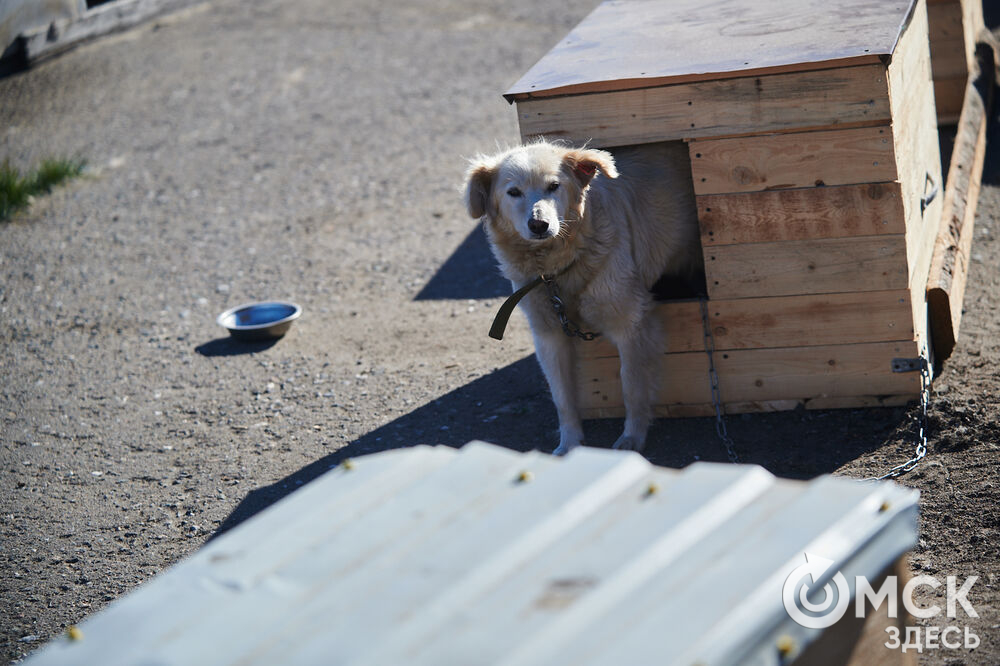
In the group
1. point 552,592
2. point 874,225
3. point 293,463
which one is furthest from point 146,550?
point 874,225

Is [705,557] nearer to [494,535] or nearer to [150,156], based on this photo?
[494,535]

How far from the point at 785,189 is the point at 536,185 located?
113cm

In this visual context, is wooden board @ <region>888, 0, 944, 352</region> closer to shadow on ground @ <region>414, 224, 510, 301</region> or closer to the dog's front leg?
the dog's front leg

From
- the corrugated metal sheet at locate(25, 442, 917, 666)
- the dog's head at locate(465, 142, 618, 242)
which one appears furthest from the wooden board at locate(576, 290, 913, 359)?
the corrugated metal sheet at locate(25, 442, 917, 666)

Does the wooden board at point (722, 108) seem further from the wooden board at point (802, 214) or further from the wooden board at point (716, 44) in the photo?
the wooden board at point (802, 214)

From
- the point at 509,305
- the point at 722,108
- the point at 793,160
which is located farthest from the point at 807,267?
the point at 509,305

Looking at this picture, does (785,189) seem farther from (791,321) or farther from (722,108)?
(791,321)

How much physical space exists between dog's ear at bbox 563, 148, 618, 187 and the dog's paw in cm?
124

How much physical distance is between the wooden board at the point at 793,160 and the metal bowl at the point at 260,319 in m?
3.02

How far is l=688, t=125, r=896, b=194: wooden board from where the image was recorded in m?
4.38

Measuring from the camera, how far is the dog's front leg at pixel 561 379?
4852 millimetres

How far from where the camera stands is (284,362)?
20.3 ft

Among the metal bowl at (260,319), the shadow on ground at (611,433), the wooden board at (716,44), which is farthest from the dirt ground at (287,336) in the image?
the wooden board at (716,44)

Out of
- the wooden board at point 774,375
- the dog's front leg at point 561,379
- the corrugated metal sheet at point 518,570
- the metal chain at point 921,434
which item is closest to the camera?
the corrugated metal sheet at point 518,570
